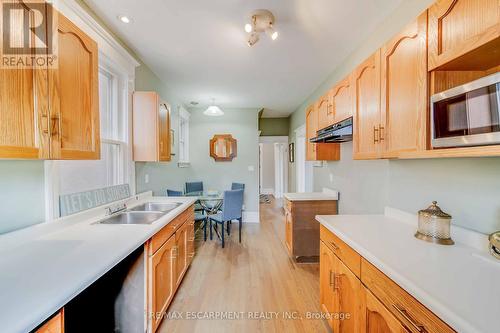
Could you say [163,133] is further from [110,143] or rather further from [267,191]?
[267,191]

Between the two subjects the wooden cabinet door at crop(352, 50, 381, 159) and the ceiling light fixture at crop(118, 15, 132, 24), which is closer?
the wooden cabinet door at crop(352, 50, 381, 159)

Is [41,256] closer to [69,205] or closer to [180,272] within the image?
[69,205]

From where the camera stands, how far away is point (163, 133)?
8.67 feet

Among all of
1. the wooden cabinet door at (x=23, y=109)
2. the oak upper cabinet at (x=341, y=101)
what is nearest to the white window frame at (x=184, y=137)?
the oak upper cabinet at (x=341, y=101)

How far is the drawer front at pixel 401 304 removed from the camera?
0.76m

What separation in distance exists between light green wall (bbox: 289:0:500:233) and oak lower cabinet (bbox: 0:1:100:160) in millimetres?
2244

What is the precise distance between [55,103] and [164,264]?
1.37 m

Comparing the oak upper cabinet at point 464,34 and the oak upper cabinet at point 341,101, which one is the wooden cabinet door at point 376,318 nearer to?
the oak upper cabinet at point 464,34

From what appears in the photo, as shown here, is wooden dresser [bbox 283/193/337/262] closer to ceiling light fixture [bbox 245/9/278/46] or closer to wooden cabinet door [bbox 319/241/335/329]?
wooden cabinet door [bbox 319/241/335/329]

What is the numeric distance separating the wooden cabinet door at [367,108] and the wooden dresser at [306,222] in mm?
1174

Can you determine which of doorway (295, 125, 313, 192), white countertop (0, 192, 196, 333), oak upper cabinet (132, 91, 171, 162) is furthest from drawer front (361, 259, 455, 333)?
doorway (295, 125, 313, 192)

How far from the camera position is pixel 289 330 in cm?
174

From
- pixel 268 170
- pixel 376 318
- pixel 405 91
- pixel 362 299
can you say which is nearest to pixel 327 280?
pixel 362 299

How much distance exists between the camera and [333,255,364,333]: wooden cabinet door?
48.6 inches
